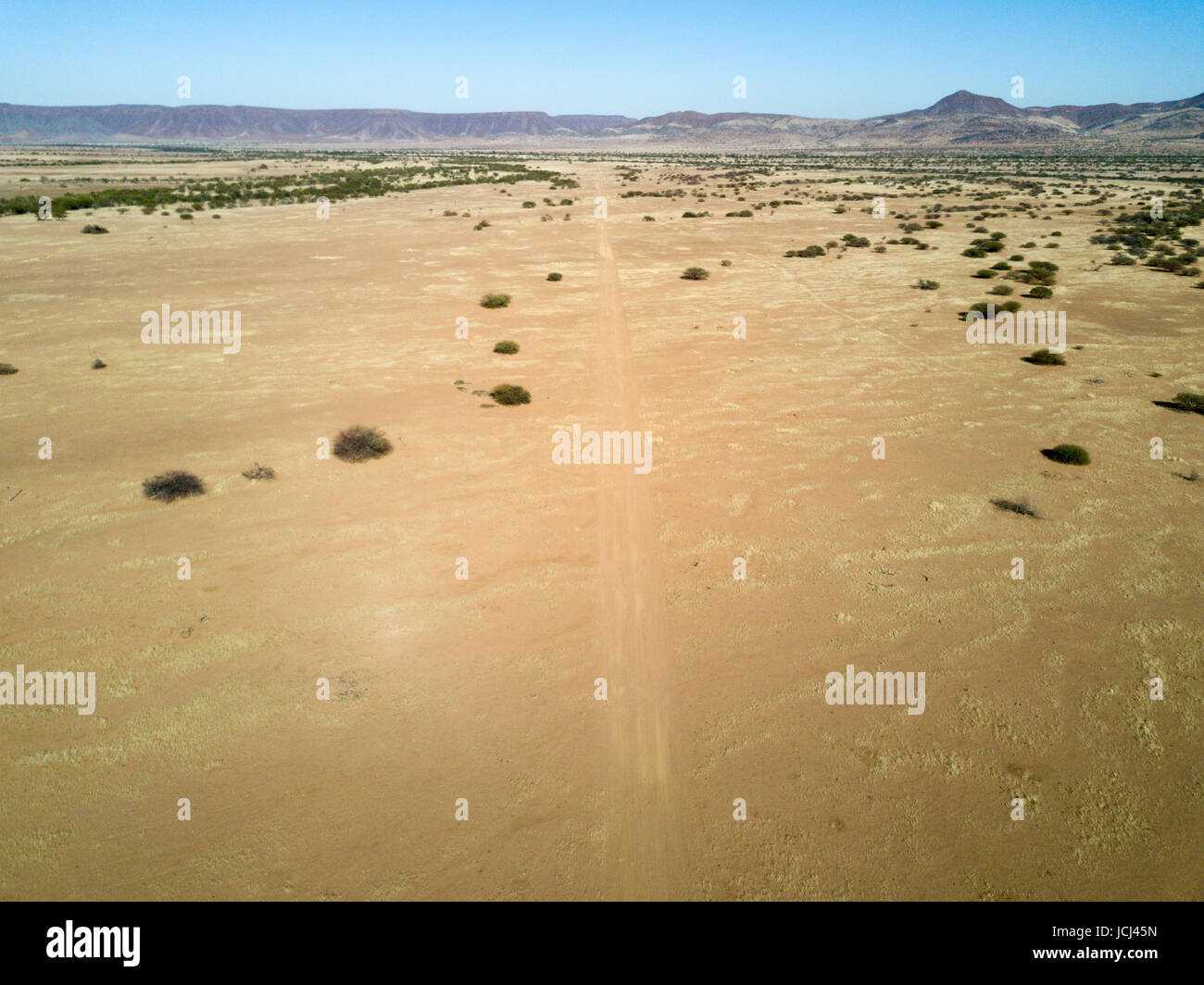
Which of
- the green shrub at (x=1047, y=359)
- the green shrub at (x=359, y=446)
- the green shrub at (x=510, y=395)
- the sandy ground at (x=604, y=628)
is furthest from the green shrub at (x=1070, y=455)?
the green shrub at (x=359, y=446)

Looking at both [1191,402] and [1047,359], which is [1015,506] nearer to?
[1191,402]

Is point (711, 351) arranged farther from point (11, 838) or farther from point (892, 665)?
point (11, 838)

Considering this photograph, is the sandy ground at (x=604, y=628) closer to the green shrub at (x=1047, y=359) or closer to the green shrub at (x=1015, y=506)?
the green shrub at (x=1015, y=506)

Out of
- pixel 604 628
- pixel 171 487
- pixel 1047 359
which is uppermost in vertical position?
pixel 1047 359

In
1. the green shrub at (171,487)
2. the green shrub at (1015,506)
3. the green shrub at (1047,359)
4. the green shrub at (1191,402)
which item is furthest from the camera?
the green shrub at (1047,359)
